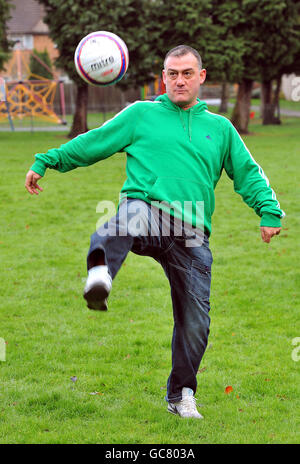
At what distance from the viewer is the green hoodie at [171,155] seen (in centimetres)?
413

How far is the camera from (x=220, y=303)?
767cm

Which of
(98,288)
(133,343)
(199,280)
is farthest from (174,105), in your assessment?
(133,343)

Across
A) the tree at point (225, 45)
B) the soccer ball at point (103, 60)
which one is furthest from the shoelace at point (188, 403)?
the tree at point (225, 45)

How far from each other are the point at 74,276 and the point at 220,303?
2.24 meters

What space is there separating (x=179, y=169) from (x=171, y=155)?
11 cm

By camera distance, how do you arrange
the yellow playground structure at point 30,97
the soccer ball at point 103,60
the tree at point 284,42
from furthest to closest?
the yellow playground structure at point 30,97 → the tree at point 284,42 → the soccer ball at point 103,60

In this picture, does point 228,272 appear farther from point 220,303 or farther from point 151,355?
point 151,355

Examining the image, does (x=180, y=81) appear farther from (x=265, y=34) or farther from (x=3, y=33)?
(x=3, y=33)

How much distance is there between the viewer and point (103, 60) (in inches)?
245

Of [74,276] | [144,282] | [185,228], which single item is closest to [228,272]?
[144,282]

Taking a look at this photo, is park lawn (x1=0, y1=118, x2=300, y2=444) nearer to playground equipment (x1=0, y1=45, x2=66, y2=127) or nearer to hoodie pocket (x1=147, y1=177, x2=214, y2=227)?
hoodie pocket (x1=147, y1=177, x2=214, y2=227)

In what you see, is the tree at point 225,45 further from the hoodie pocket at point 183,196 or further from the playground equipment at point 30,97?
the hoodie pocket at point 183,196

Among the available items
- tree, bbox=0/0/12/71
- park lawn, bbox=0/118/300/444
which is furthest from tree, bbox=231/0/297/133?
park lawn, bbox=0/118/300/444

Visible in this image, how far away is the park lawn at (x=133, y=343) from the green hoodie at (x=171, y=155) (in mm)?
1604
